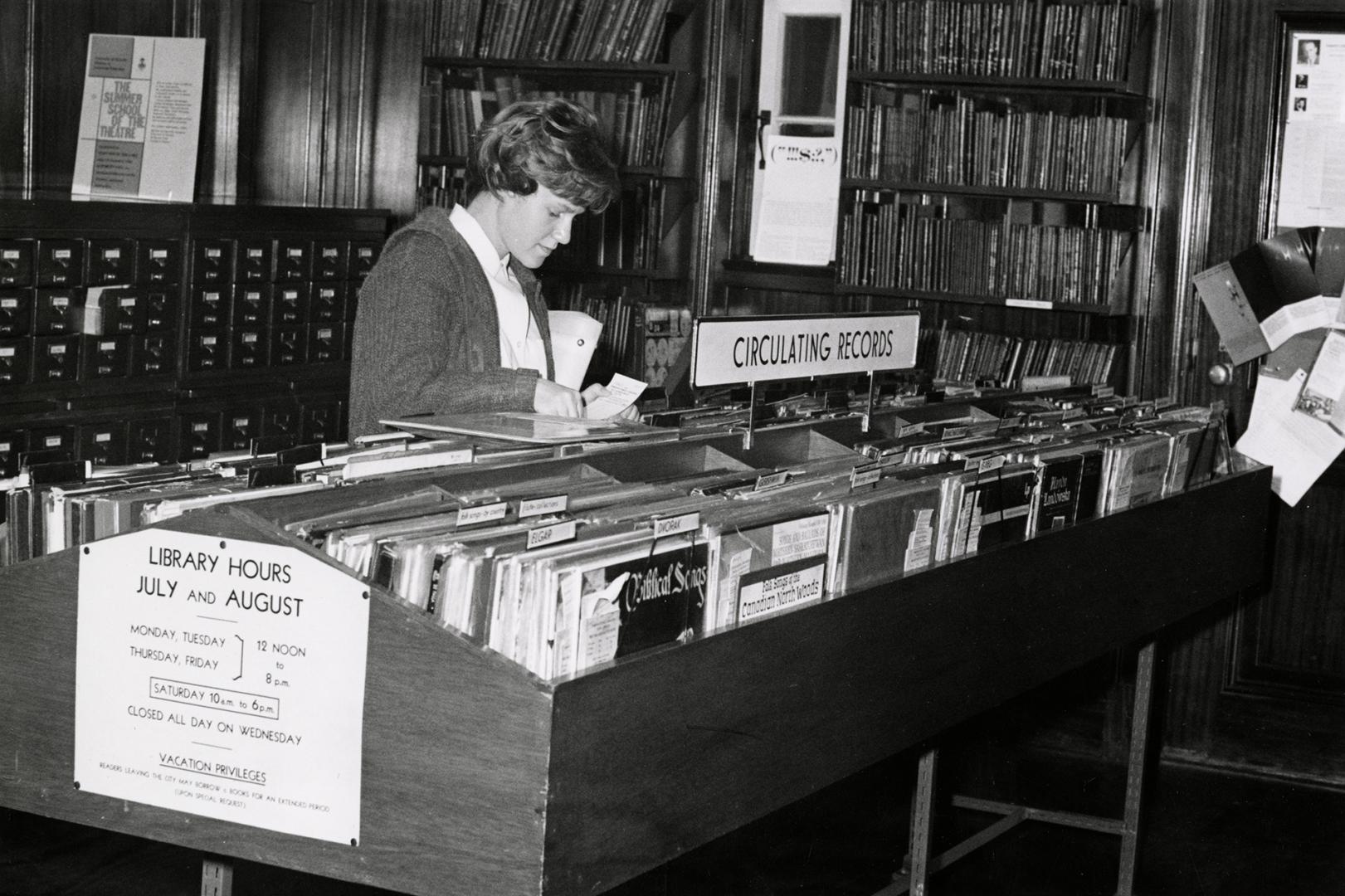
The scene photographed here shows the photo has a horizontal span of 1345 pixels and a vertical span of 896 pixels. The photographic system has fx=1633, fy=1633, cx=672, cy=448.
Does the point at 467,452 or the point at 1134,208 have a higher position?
the point at 1134,208

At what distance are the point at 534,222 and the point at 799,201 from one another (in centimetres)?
247

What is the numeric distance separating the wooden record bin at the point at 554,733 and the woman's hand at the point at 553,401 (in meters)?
0.29

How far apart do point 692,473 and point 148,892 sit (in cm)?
167

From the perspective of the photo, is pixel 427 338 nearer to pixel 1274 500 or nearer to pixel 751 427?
pixel 751 427

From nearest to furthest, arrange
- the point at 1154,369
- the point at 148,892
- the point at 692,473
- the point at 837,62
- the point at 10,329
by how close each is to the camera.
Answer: the point at 692,473
the point at 148,892
the point at 10,329
the point at 1154,369
the point at 837,62

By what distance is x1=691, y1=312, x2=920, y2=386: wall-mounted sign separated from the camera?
227cm

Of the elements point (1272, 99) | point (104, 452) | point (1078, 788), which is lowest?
point (1078, 788)

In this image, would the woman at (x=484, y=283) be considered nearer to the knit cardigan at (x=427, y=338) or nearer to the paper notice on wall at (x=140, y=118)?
the knit cardigan at (x=427, y=338)

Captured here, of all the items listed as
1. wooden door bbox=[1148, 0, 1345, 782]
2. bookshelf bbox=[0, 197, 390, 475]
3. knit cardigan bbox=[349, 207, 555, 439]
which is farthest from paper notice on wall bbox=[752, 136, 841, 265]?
knit cardigan bbox=[349, 207, 555, 439]

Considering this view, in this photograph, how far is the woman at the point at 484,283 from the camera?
2.60 meters

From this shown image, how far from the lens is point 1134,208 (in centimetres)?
457

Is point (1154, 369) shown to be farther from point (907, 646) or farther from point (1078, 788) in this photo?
point (907, 646)

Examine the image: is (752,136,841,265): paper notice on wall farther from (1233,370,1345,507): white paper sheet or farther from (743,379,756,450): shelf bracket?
(743,379,756,450): shelf bracket

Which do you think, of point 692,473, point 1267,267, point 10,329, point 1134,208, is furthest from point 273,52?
point 692,473
